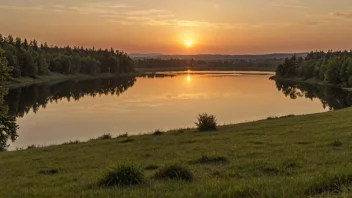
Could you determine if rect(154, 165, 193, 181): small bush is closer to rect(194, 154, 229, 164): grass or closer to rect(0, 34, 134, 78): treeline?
rect(194, 154, 229, 164): grass

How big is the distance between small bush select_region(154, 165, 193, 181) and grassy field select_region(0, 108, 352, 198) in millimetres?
224

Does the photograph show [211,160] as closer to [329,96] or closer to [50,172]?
[50,172]

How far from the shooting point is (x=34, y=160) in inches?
772

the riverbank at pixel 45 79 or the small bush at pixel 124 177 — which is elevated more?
the small bush at pixel 124 177

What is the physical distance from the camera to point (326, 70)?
11631 cm

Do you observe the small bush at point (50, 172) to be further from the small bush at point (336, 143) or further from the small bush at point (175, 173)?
the small bush at point (336, 143)

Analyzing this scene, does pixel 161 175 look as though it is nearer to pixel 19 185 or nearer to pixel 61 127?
pixel 19 185

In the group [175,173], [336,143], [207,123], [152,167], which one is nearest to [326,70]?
[207,123]

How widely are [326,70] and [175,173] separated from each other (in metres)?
116

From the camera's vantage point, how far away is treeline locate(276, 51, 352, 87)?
346ft

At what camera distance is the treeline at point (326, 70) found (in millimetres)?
105312

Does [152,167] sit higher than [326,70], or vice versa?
[326,70]

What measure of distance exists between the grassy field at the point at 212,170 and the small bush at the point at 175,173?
8.8 inches

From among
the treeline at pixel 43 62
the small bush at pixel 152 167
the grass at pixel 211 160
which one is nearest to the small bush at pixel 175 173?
the small bush at pixel 152 167
